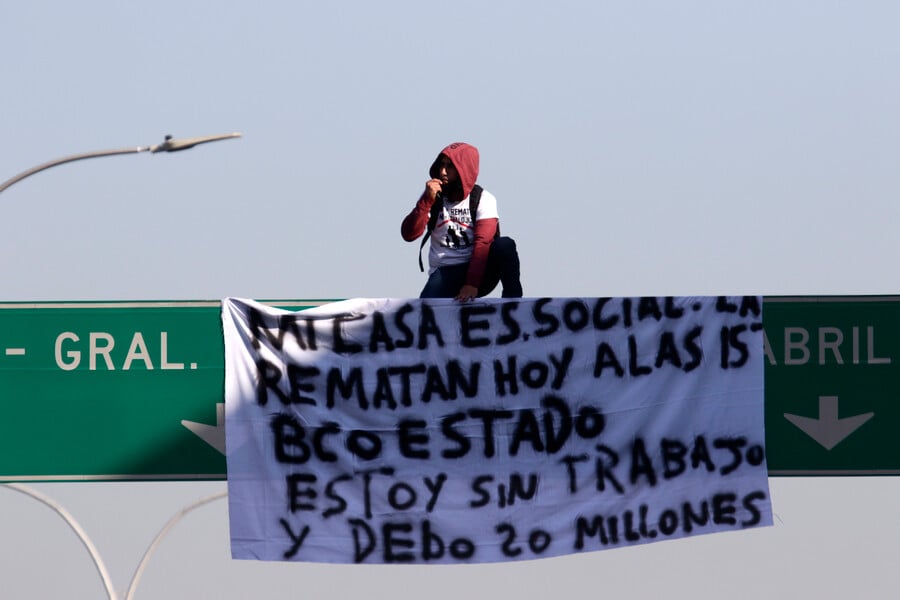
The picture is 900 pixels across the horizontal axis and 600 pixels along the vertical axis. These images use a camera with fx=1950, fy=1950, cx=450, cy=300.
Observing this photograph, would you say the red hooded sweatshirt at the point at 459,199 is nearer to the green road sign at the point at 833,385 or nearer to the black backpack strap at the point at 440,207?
the black backpack strap at the point at 440,207

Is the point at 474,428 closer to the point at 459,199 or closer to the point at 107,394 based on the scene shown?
the point at 459,199

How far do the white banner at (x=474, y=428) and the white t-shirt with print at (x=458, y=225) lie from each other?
57 centimetres

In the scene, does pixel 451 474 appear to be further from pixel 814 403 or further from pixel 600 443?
pixel 814 403

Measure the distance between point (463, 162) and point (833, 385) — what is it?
4.08m

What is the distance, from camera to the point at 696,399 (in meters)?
16.2

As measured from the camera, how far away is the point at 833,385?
55.3 feet

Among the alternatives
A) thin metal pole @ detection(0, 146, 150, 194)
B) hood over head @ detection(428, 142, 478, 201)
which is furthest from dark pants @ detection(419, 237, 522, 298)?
thin metal pole @ detection(0, 146, 150, 194)

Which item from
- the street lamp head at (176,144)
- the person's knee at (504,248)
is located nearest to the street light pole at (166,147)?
the street lamp head at (176,144)

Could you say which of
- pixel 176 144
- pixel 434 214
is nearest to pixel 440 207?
pixel 434 214

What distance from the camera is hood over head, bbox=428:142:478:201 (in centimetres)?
1509

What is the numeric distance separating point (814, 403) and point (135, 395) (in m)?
5.83

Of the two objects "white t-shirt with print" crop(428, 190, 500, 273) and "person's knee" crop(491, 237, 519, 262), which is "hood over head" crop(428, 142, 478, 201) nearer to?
"white t-shirt with print" crop(428, 190, 500, 273)

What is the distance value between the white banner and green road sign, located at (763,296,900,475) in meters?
0.76

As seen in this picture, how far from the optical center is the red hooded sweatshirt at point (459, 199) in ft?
49.5
